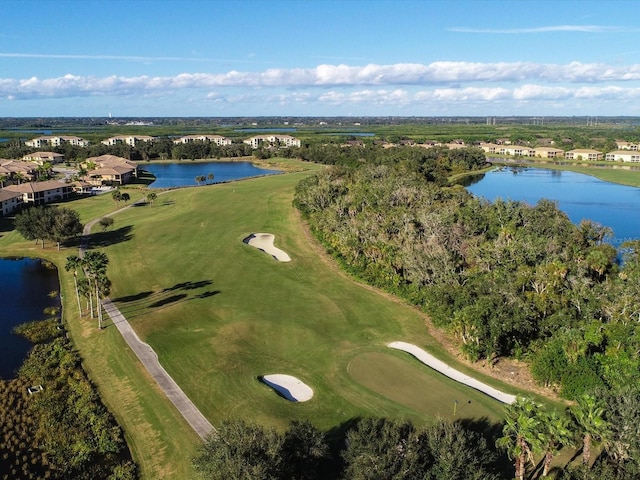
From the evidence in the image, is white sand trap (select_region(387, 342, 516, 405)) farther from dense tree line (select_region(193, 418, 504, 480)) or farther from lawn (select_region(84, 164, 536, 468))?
dense tree line (select_region(193, 418, 504, 480))

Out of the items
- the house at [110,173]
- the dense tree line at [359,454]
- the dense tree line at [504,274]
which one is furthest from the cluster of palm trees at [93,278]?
the house at [110,173]

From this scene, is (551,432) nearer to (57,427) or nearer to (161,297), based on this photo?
(57,427)

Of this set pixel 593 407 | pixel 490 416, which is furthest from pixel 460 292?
pixel 593 407

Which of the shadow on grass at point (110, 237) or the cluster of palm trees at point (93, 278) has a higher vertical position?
the cluster of palm trees at point (93, 278)

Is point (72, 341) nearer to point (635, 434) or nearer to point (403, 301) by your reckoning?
point (403, 301)

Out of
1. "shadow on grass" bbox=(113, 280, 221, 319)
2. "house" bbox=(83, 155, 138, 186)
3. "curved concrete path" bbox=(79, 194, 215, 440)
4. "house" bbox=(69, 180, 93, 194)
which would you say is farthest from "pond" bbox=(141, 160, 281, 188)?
"curved concrete path" bbox=(79, 194, 215, 440)

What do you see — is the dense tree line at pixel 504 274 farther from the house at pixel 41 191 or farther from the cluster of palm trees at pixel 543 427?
the house at pixel 41 191
